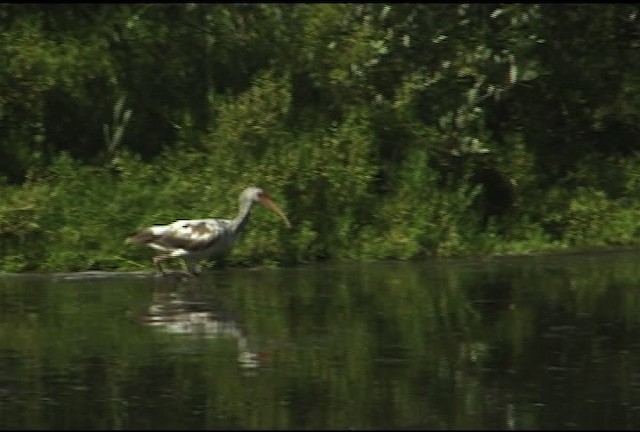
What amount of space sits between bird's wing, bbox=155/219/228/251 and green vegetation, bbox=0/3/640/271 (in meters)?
1.30

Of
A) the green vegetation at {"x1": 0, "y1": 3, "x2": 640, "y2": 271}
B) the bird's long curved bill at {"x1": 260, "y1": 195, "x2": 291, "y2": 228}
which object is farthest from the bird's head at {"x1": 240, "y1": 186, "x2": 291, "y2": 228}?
the green vegetation at {"x1": 0, "y1": 3, "x2": 640, "y2": 271}

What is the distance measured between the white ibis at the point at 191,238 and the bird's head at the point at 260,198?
349 millimetres

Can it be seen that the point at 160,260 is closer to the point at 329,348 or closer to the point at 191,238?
the point at 191,238

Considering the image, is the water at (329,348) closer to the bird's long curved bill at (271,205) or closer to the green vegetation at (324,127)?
the bird's long curved bill at (271,205)

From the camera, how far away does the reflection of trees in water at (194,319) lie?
15326 millimetres

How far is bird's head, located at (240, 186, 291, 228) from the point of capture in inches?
830

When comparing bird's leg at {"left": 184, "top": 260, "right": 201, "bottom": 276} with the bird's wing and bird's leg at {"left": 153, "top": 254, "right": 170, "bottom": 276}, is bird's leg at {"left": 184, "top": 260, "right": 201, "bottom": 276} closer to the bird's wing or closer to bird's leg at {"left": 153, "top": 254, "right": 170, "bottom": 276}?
bird's leg at {"left": 153, "top": 254, "right": 170, "bottom": 276}

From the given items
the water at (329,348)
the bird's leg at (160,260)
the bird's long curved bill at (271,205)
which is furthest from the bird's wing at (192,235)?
the bird's long curved bill at (271,205)

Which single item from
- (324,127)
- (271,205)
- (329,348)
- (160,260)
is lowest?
(329,348)

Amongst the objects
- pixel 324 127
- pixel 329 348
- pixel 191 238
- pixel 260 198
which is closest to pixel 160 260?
pixel 191 238

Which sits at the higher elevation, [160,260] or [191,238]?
[191,238]

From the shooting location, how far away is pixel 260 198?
2119cm

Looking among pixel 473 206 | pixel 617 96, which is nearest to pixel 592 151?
pixel 617 96

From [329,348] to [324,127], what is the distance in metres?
9.31
